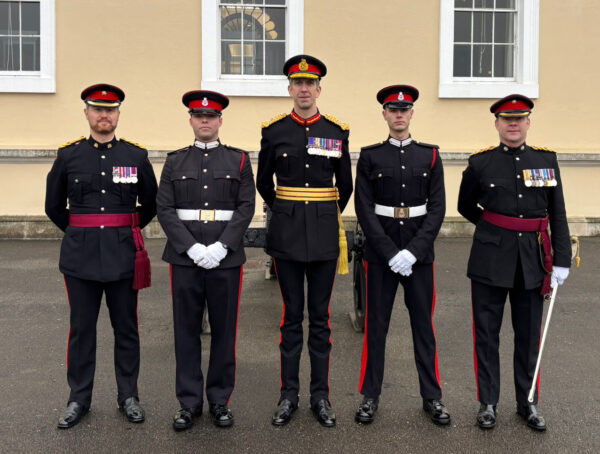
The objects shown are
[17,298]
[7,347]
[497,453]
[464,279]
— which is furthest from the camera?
[464,279]

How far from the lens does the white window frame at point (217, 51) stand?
998 cm

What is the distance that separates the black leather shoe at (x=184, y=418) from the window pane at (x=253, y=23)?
26.4 ft

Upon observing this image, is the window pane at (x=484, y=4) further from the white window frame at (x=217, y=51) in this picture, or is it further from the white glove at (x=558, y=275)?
the white glove at (x=558, y=275)

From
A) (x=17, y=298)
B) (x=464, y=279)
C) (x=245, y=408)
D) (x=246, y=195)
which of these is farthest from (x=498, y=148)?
(x=17, y=298)

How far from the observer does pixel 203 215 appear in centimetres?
363

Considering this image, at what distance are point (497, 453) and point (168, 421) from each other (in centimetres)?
186

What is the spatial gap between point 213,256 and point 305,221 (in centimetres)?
62

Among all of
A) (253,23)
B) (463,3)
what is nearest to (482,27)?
(463,3)

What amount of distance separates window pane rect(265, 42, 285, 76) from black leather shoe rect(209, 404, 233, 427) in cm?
771

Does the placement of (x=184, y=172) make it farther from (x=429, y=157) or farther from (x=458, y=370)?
(x=458, y=370)

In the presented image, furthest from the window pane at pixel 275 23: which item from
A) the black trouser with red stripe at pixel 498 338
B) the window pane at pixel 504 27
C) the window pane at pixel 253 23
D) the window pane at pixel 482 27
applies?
the black trouser with red stripe at pixel 498 338

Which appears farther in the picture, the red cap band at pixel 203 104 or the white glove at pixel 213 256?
the red cap band at pixel 203 104

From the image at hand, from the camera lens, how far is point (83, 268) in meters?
3.65

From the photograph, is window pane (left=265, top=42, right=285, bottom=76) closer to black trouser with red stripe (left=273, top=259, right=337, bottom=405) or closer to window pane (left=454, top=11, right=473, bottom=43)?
window pane (left=454, top=11, right=473, bottom=43)
